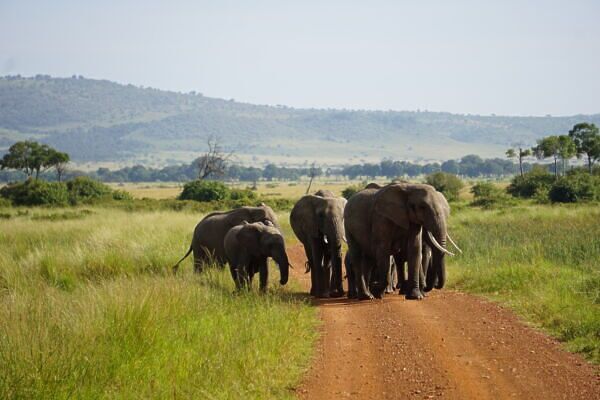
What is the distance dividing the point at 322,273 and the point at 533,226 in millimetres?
11594

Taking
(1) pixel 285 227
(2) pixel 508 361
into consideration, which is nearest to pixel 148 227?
(1) pixel 285 227

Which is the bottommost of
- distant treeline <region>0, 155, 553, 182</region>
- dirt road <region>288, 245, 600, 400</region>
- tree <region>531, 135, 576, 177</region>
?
distant treeline <region>0, 155, 553, 182</region>

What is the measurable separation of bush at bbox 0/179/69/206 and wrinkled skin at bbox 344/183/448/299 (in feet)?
104

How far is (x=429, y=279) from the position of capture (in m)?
16.4

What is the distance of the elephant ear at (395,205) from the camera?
1500 centimetres

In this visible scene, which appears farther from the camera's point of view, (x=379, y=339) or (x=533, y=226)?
(x=533, y=226)

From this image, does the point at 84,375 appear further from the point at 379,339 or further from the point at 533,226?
the point at 533,226

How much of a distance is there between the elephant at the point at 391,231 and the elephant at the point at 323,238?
0.95ft

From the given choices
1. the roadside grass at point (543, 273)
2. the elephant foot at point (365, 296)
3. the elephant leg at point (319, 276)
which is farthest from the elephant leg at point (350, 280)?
the roadside grass at point (543, 273)

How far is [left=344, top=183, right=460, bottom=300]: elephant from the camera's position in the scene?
14719 mm

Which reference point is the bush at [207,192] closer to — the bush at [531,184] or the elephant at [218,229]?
the bush at [531,184]

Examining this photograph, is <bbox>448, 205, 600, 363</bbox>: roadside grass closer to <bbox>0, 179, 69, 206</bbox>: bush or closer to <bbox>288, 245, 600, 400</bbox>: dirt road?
<bbox>288, 245, 600, 400</bbox>: dirt road

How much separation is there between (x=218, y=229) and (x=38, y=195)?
30594 mm

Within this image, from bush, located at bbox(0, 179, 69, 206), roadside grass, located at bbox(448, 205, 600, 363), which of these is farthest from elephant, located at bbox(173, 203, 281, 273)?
bush, located at bbox(0, 179, 69, 206)
